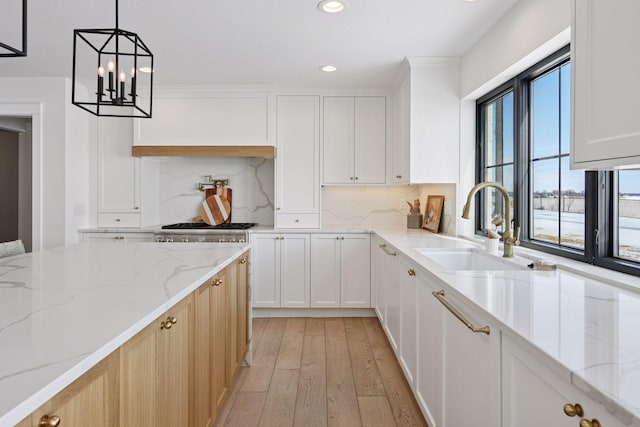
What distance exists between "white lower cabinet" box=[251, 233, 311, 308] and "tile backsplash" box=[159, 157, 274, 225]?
622 millimetres

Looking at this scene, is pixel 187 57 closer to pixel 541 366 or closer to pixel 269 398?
pixel 269 398

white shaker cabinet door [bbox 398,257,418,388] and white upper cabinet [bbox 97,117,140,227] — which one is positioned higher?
white upper cabinet [bbox 97,117,140,227]

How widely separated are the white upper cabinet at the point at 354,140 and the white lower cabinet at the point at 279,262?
72 cm

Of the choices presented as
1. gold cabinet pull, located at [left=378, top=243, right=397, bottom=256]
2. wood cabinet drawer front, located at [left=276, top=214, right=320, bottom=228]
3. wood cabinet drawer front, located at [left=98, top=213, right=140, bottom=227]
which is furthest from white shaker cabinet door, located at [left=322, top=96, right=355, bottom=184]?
wood cabinet drawer front, located at [left=98, top=213, right=140, bottom=227]

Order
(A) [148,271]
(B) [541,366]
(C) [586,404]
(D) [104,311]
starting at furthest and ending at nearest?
(A) [148,271], (D) [104,311], (B) [541,366], (C) [586,404]

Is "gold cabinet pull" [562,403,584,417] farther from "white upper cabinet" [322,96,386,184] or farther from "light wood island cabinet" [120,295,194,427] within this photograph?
"white upper cabinet" [322,96,386,184]

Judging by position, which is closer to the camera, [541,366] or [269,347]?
[541,366]

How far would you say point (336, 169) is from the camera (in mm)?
4195

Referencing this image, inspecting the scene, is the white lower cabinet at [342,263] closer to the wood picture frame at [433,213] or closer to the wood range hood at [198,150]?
the wood picture frame at [433,213]

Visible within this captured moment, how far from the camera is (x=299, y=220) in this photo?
4168 millimetres

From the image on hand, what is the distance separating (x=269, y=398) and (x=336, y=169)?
2.39 m

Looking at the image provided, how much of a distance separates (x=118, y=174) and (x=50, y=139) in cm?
66

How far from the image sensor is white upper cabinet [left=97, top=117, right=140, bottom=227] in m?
4.20

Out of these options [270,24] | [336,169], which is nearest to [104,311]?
[270,24]
